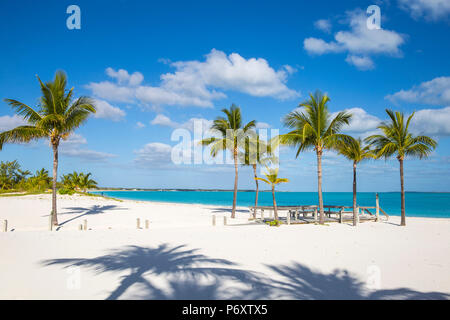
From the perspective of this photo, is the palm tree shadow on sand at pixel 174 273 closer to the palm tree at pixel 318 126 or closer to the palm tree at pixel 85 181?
the palm tree at pixel 318 126

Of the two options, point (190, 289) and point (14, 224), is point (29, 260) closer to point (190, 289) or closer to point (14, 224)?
point (190, 289)

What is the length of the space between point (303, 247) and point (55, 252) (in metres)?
9.46

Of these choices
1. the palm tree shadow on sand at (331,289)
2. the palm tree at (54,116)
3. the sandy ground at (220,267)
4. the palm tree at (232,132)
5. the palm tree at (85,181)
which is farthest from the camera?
the palm tree at (85,181)

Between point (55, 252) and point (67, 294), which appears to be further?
point (55, 252)

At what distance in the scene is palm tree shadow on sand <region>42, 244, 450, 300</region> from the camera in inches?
244

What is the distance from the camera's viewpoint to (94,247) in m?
10.9

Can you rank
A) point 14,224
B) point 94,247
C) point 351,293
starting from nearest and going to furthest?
point 351,293
point 94,247
point 14,224

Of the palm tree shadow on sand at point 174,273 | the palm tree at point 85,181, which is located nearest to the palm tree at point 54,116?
the palm tree shadow on sand at point 174,273

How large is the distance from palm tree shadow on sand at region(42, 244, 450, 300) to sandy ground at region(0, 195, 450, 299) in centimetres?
2

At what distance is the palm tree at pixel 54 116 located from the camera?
621 inches

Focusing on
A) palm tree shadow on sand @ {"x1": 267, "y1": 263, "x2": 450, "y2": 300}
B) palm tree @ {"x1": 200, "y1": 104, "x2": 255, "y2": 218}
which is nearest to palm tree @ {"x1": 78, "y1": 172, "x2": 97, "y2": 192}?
palm tree @ {"x1": 200, "y1": 104, "x2": 255, "y2": 218}

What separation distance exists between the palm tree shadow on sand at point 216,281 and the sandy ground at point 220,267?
2 cm

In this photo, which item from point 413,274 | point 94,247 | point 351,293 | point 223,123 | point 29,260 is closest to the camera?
point 351,293
